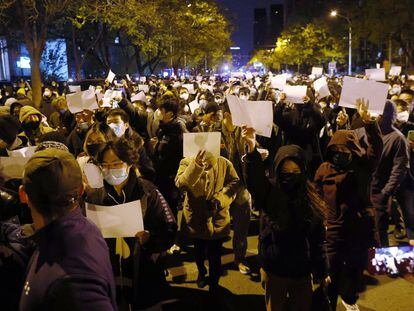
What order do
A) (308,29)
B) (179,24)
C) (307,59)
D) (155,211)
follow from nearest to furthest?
(155,211)
(179,24)
(308,29)
(307,59)

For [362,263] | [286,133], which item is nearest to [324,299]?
[362,263]

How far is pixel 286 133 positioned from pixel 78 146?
296cm

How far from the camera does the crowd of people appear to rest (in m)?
1.88

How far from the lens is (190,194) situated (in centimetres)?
484

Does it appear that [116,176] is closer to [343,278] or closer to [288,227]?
[288,227]

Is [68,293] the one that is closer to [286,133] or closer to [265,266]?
[265,266]

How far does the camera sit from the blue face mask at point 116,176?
3.31 m

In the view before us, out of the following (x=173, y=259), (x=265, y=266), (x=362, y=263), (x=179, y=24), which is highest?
(x=179, y=24)

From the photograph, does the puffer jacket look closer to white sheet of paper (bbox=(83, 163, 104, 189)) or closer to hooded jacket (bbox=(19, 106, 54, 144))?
white sheet of paper (bbox=(83, 163, 104, 189))

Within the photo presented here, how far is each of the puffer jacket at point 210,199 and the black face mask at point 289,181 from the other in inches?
49.3

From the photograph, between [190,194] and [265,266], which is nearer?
[265,266]

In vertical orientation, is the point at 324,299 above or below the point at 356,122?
below

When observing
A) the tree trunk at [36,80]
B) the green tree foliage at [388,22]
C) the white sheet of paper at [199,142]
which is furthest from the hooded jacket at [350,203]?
the green tree foliage at [388,22]

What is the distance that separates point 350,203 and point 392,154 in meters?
1.88
